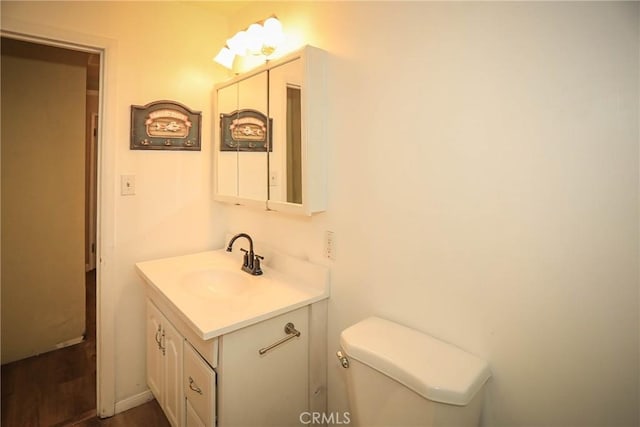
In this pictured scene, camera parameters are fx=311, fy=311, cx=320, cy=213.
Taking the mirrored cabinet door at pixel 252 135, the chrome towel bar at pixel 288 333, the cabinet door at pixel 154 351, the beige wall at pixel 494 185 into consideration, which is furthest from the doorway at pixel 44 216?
the chrome towel bar at pixel 288 333

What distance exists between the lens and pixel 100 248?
1641 millimetres

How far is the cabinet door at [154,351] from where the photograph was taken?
60.8 inches

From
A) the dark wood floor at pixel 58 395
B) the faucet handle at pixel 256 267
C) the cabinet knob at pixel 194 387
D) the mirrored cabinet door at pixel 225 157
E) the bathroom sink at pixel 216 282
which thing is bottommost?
the dark wood floor at pixel 58 395

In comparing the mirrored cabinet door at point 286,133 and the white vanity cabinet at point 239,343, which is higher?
the mirrored cabinet door at point 286,133

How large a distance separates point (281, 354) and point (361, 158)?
85 cm

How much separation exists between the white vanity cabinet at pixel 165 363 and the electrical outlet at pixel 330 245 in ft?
2.33

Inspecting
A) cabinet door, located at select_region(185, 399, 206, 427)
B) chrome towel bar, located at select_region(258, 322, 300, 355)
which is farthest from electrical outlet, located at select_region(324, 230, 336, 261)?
cabinet door, located at select_region(185, 399, 206, 427)

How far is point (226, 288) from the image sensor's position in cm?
164

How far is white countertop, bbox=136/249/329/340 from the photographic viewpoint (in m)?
1.12

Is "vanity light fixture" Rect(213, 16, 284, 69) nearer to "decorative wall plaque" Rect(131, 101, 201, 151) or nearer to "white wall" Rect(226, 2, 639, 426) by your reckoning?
"white wall" Rect(226, 2, 639, 426)

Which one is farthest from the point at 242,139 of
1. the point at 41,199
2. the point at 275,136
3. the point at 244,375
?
the point at 41,199

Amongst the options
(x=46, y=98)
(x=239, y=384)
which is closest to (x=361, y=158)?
(x=239, y=384)

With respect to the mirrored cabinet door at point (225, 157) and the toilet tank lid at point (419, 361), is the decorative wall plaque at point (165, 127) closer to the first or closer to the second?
the mirrored cabinet door at point (225, 157)

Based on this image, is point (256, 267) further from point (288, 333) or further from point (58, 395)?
point (58, 395)
